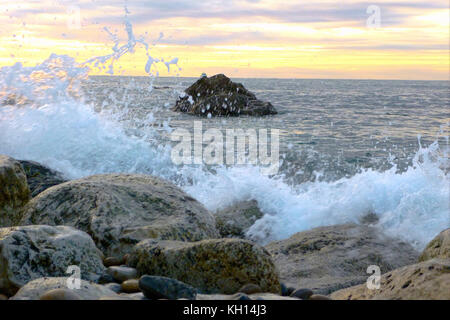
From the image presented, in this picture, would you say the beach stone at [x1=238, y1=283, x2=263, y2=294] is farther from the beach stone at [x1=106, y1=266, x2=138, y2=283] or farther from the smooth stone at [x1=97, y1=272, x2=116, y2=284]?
the smooth stone at [x1=97, y1=272, x2=116, y2=284]

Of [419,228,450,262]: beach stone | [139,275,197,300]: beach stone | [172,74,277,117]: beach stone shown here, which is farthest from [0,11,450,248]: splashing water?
[172,74,277,117]: beach stone

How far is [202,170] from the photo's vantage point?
8195 mm

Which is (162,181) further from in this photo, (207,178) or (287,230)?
(207,178)

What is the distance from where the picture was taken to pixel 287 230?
589 cm

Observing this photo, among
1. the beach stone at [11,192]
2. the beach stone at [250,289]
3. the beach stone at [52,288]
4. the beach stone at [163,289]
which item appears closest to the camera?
the beach stone at [52,288]

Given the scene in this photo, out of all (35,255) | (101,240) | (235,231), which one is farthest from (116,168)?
(35,255)

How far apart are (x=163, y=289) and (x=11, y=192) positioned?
2573 mm

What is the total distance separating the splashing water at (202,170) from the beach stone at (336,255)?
19.0 inches

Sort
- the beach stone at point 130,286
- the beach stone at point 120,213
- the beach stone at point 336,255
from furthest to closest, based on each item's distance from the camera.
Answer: the beach stone at point 336,255 < the beach stone at point 120,213 < the beach stone at point 130,286

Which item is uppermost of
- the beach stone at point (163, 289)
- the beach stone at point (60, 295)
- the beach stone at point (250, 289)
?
the beach stone at point (60, 295)

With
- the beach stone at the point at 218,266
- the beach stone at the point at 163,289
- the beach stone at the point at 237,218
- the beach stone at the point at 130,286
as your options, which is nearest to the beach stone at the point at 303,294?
the beach stone at the point at 218,266

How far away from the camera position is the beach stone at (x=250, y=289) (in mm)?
2854

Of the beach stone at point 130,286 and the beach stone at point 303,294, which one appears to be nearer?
the beach stone at point 130,286

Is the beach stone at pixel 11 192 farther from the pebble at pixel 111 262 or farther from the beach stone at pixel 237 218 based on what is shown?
the beach stone at pixel 237 218
